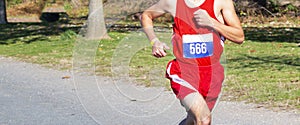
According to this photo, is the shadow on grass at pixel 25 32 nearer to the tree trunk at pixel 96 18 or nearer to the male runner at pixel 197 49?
the tree trunk at pixel 96 18

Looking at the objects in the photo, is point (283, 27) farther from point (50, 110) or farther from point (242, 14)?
point (50, 110)

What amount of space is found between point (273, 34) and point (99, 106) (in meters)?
11.1

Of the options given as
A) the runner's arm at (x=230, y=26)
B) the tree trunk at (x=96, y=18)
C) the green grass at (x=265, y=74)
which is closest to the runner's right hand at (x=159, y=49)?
the runner's arm at (x=230, y=26)

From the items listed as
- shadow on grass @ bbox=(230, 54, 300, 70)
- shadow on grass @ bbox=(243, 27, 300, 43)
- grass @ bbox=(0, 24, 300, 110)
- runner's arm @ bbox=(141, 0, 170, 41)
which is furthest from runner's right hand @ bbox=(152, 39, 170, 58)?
shadow on grass @ bbox=(243, 27, 300, 43)

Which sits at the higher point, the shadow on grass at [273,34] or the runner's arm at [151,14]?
the runner's arm at [151,14]

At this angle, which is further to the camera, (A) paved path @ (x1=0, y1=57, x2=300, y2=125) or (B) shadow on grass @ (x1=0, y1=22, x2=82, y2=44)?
(B) shadow on grass @ (x1=0, y1=22, x2=82, y2=44)

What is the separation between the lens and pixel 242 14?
25.1 metres

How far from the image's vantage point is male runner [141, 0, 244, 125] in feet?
16.2

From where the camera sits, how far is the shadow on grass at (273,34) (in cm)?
1739

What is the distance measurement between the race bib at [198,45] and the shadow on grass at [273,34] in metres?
11.9

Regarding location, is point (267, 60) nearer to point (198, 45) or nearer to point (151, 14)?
point (151, 14)

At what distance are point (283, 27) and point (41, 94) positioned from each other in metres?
13.0

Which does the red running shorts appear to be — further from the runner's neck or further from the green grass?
the green grass

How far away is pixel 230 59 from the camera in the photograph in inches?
524
